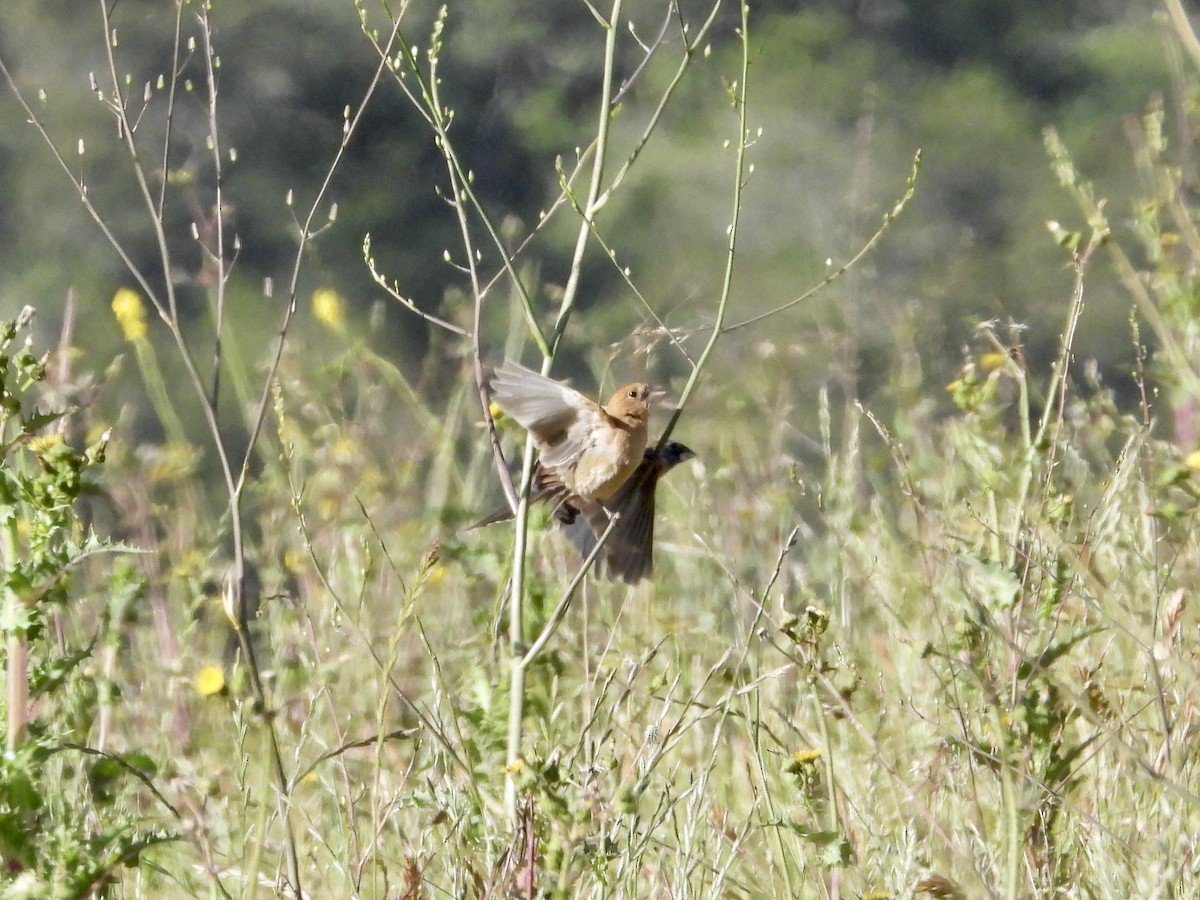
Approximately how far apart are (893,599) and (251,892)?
1884 mm

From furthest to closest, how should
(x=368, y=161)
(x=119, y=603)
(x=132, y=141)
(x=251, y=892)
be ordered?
(x=368, y=161) < (x=119, y=603) < (x=132, y=141) < (x=251, y=892)

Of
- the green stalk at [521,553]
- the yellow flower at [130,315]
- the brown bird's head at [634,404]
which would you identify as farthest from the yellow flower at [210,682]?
the yellow flower at [130,315]

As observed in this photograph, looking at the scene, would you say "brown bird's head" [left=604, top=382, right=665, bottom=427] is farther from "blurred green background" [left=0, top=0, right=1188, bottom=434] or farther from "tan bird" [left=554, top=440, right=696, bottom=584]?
"blurred green background" [left=0, top=0, right=1188, bottom=434]

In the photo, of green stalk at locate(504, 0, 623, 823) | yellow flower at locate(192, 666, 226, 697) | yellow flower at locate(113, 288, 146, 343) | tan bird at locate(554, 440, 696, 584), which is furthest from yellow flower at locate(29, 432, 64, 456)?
yellow flower at locate(113, 288, 146, 343)

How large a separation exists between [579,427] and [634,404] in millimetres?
261

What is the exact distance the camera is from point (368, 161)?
8258 millimetres

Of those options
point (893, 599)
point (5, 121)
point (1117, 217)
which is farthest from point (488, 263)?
point (893, 599)

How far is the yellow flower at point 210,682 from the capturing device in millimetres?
2516

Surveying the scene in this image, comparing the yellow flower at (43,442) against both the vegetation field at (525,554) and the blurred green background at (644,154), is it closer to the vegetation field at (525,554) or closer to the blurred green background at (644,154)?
the vegetation field at (525,554)

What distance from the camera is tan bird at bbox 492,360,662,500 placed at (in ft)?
8.12

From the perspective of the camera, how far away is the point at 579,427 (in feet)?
9.05

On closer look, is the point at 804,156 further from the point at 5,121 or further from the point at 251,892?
the point at 251,892

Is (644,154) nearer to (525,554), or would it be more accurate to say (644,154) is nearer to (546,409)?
(546,409)

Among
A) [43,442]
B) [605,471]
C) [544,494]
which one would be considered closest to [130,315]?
[544,494]
